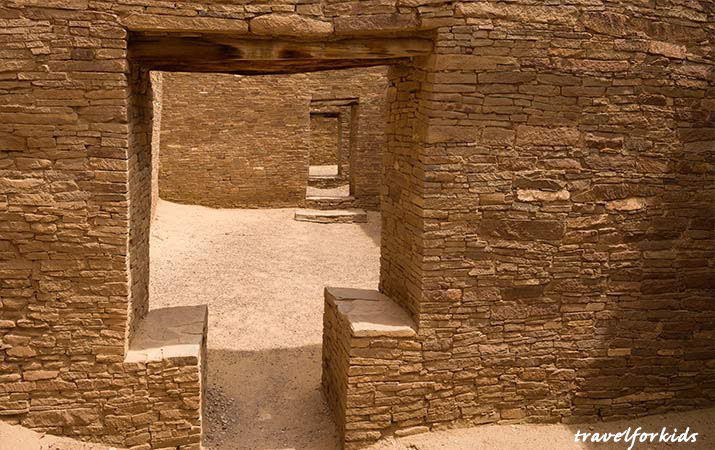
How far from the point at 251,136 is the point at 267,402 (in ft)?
30.8

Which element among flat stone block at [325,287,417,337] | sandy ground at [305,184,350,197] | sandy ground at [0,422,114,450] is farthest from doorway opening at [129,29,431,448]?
sandy ground at [0,422,114,450]

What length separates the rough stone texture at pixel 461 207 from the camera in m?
4.91

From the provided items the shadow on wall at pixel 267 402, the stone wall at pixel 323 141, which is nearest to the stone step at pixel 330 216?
the shadow on wall at pixel 267 402

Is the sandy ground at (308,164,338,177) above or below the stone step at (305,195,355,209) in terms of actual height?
below

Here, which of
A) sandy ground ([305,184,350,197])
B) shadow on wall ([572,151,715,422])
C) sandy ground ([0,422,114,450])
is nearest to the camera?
sandy ground ([0,422,114,450])

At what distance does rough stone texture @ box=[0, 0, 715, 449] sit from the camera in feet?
16.1

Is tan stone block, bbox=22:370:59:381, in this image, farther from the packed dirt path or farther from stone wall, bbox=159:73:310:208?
stone wall, bbox=159:73:310:208

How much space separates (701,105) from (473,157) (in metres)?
2.27

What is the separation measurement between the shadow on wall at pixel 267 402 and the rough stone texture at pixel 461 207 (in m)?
0.55

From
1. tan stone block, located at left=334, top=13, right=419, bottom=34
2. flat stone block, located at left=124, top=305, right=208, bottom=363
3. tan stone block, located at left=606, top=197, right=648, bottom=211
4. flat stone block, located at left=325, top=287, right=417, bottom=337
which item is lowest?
flat stone block, located at left=124, top=305, right=208, bottom=363

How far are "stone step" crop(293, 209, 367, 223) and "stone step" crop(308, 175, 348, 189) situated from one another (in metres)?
3.49

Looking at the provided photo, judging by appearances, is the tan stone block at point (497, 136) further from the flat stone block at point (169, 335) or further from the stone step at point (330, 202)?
the stone step at point (330, 202)

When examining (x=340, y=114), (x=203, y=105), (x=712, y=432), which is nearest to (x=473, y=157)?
(x=712, y=432)

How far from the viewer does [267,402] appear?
674 cm
